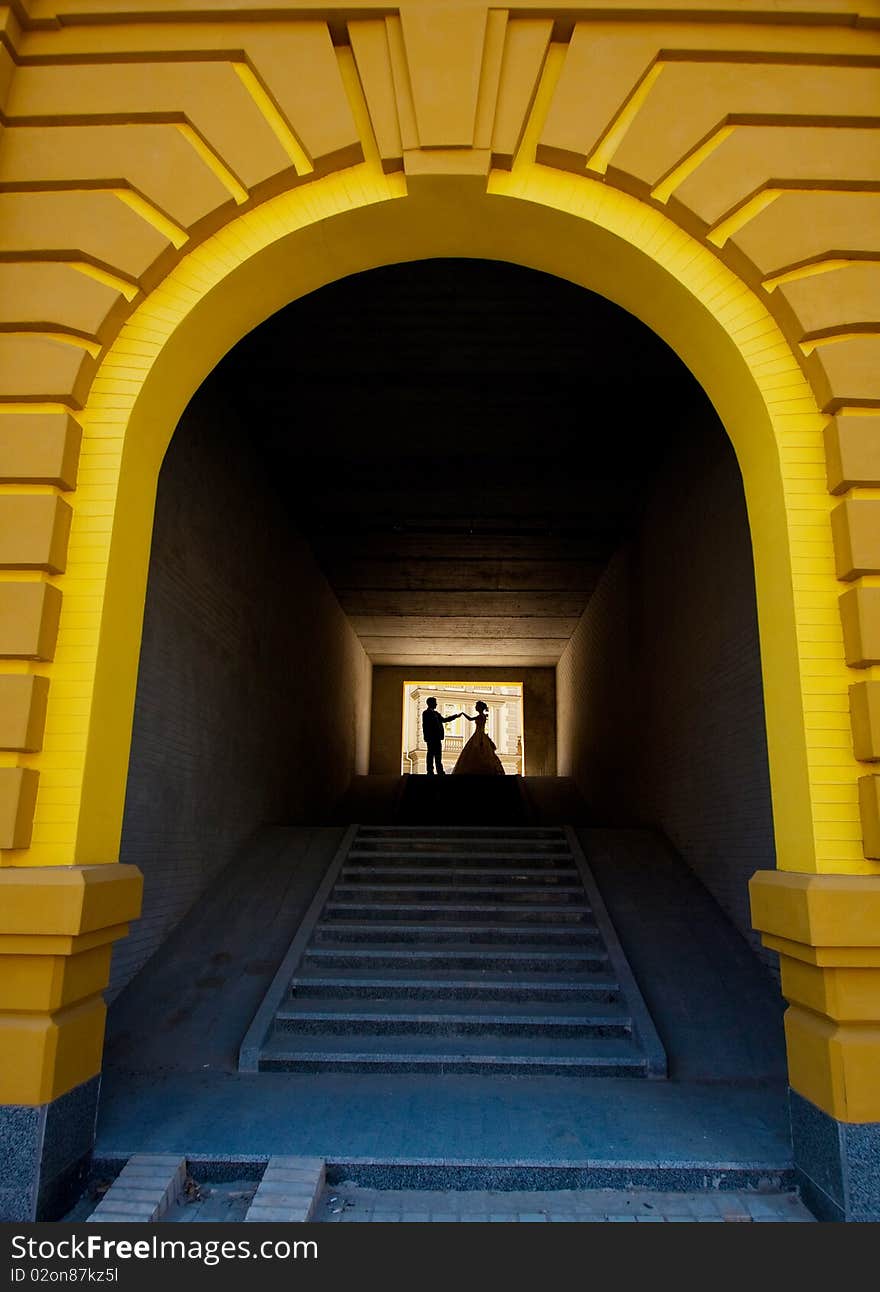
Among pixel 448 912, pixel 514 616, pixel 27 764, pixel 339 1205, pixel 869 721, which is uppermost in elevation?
pixel 514 616

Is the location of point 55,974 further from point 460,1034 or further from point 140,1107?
point 460,1034

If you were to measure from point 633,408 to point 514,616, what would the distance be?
7.53 meters

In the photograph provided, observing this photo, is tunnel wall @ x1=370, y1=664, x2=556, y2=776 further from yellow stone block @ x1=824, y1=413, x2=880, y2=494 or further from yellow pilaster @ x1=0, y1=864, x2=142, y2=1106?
yellow pilaster @ x1=0, y1=864, x2=142, y2=1106

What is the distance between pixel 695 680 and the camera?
7.20 m

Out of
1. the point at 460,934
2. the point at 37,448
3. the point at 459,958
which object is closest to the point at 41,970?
the point at 37,448

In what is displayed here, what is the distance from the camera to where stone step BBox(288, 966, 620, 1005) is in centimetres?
502

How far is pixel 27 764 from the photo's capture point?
3.25 metres

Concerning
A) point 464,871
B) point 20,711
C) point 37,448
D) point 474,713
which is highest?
point 474,713

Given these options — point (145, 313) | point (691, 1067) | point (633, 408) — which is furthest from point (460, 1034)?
point (633, 408)

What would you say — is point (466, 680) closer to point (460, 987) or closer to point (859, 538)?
point (460, 987)

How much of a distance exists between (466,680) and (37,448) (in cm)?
1651

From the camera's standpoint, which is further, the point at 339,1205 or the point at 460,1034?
the point at 460,1034

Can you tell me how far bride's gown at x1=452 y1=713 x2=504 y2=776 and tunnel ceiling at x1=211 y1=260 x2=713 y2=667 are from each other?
398cm

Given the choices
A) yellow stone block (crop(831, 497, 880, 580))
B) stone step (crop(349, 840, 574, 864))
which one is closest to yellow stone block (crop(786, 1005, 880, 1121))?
yellow stone block (crop(831, 497, 880, 580))
